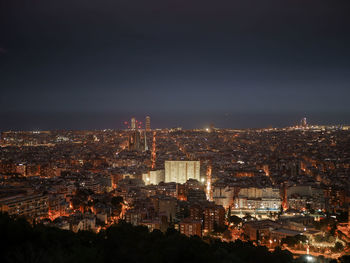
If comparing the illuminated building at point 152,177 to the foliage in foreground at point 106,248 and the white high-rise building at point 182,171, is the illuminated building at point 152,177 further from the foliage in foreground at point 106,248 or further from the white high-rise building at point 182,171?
the foliage in foreground at point 106,248

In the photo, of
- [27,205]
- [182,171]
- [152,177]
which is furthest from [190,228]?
[182,171]

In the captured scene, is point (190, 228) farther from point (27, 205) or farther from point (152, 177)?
point (152, 177)

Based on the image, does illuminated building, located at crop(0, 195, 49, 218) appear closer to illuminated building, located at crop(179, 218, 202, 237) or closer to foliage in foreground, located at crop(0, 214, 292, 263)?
illuminated building, located at crop(179, 218, 202, 237)

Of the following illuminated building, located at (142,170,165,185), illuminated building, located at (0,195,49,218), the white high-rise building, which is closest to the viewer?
Result: illuminated building, located at (0,195,49,218)

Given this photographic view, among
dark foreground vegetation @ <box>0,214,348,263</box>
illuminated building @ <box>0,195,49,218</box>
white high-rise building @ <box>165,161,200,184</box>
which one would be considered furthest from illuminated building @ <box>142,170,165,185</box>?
dark foreground vegetation @ <box>0,214,348,263</box>

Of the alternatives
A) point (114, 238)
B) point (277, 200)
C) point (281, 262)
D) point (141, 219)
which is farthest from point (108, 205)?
point (281, 262)

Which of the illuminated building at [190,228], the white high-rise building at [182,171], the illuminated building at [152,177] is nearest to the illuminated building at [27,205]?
the illuminated building at [190,228]
